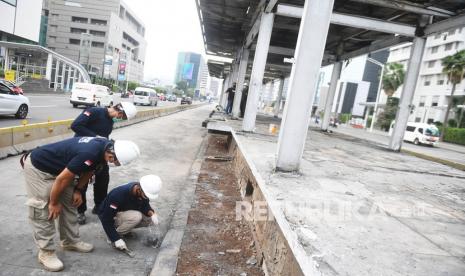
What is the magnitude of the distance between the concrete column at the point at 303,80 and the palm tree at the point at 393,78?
48.6 m

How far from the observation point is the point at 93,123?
4.88 meters

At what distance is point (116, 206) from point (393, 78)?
51.7m

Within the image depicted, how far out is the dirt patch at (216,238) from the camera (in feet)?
12.9

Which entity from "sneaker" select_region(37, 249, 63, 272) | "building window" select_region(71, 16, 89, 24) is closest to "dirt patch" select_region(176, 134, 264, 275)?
"sneaker" select_region(37, 249, 63, 272)

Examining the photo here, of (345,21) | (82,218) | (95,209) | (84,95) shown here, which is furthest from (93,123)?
(84,95)

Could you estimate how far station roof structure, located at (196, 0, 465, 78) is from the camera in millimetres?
10438

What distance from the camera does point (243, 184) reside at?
7117mm

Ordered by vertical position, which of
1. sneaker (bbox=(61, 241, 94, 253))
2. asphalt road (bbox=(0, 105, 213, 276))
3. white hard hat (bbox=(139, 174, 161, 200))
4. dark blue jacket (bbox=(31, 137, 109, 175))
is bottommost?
asphalt road (bbox=(0, 105, 213, 276))

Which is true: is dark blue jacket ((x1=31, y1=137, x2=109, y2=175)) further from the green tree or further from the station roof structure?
the green tree

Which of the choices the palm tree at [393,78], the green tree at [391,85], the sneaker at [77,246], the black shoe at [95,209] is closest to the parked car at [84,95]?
the black shoe at [95,209]

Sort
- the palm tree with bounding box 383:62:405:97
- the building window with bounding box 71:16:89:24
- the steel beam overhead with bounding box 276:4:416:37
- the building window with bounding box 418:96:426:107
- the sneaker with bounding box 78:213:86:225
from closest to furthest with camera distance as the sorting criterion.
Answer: the sneaker with bounding box 78:213:86:225 < the steel beam overhead with bounding box 276:4:416:37 < the palm tree with bounding box 383:62:405:97 < the building window with bounding box 418:96:426:107 < the building window with bounding box 71:16:89:24

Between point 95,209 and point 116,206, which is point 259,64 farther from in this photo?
point 116,206

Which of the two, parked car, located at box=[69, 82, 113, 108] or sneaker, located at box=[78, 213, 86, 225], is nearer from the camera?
sneaker, located at box=[78, 213, 86, 225]

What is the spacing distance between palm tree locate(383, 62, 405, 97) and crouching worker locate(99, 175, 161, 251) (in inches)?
2013
